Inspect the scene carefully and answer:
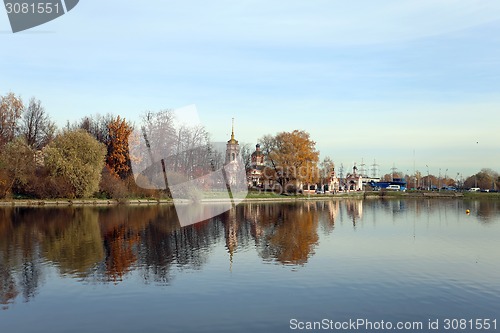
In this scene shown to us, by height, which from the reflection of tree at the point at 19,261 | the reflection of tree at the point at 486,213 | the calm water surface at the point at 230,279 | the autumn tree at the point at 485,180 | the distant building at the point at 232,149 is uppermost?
the distant building at the point at 232,149

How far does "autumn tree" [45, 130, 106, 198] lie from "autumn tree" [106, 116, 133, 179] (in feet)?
23.5

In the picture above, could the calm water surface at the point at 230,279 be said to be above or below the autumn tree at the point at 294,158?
below

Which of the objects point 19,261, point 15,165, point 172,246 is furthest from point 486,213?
point 15,165

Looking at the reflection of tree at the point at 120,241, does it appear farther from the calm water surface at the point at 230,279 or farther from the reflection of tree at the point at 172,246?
the reflection of tree at the point at 172,246

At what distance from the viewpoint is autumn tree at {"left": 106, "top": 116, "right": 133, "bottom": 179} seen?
6322 centimetres

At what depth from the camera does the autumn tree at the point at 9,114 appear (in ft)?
193

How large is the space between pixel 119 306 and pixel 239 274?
5.65 m

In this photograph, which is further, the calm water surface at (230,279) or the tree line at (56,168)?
the tree line at (56,168)

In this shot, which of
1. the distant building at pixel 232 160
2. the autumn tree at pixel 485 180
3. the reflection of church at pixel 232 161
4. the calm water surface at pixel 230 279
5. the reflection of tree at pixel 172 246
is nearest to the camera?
the calm water surface at pixel 230 279

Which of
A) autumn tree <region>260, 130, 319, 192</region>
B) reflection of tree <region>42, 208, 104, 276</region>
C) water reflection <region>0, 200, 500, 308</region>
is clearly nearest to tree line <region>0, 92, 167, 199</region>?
water reflection <region>0, 200, 500, 308</region>

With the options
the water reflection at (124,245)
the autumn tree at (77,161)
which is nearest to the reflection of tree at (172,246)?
the water reflection at (124,245)

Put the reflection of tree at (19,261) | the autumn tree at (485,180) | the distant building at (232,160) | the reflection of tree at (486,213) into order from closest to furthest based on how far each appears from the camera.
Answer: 1. the reflection of tree at (19,261)
2. the reflection of tree at (486,213)
3. the distant building at (232,160)
4. the autumn tree at (485,180)

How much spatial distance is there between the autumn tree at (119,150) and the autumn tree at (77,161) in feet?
23.5

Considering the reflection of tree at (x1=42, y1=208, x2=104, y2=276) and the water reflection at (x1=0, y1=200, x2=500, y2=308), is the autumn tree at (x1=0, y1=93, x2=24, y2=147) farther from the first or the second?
the reflection of tree at (x1=42, y1=208, x2=104, y2=276)
